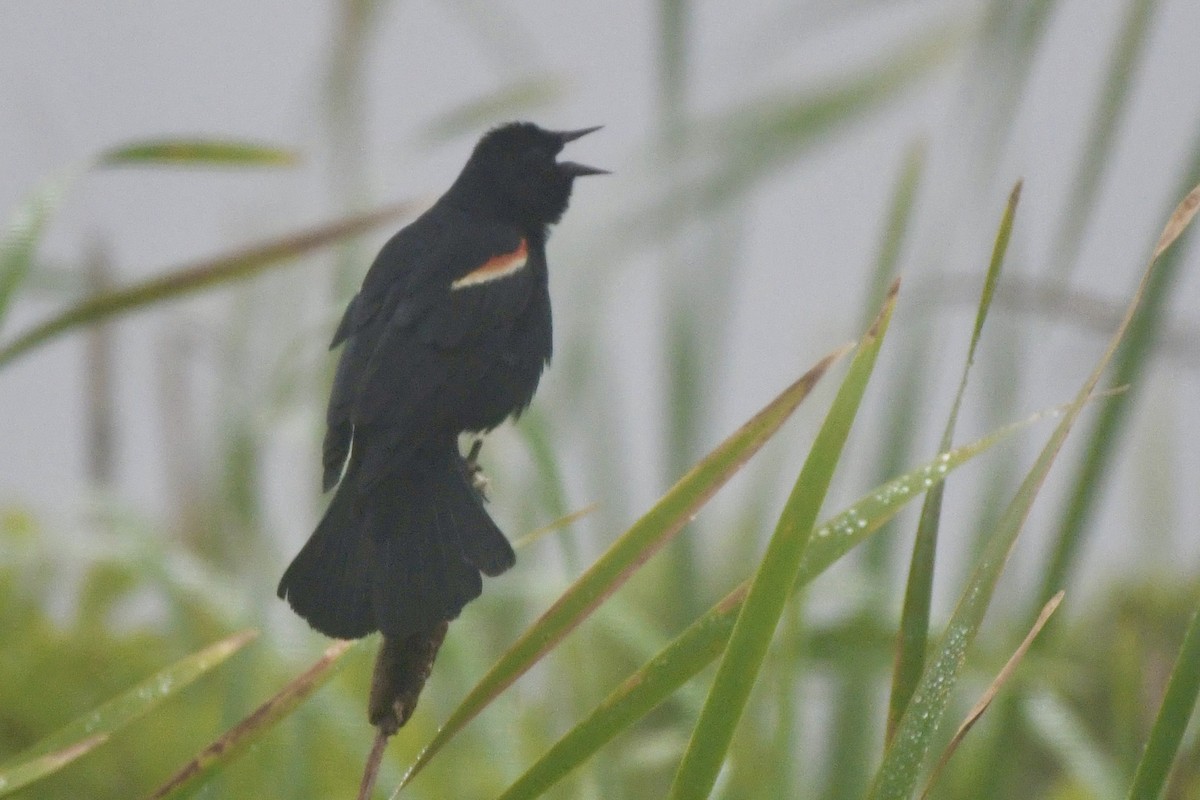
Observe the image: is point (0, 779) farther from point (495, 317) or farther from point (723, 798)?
point (723, 798)

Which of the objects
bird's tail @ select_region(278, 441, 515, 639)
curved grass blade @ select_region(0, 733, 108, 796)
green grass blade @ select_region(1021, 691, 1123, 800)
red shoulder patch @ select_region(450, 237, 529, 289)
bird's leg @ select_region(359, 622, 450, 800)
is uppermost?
red shoulder patch @ select_region(450, 237, 529, 289)

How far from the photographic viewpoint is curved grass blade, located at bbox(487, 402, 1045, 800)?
0.59 m

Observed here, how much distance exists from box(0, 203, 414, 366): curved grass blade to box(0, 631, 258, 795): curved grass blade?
24cm

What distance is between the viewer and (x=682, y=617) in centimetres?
118

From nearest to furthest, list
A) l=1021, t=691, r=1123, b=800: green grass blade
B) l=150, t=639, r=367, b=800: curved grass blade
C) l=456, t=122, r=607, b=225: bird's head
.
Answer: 1. l=150, t=639, r=367, b=800: curved grass blade
2. l=456, t=122, r=607, b=225: bird's head
3. l=1021, t=691, r=1123, b=800: green grass blade

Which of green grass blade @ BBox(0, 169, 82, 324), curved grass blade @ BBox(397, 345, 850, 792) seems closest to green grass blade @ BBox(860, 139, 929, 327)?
curved grass blade @ BBox(397, 345, 850, 792)

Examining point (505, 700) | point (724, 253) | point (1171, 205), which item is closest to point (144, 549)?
point (505, 700)

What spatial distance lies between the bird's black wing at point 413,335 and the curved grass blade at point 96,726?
0.47 ft

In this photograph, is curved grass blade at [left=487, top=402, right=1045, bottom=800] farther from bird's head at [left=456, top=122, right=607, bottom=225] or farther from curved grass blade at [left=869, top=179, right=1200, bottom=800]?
bird's head at [left=456, top=122, right=607, bottom=225]

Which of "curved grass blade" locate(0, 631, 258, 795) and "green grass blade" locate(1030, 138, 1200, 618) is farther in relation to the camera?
"green grass blade" locate(1030, 138, 1200, 618)

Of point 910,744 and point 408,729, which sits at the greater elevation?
point 910,744

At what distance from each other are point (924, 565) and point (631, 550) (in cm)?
14

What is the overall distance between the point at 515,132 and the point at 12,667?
933 millimetres

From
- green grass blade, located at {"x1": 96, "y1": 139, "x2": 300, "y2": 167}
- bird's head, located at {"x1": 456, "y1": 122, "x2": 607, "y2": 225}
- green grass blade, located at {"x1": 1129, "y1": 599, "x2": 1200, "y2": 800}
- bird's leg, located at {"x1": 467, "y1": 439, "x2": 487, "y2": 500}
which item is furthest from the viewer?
bird's head, located at {"x1": 456, "y1": 122, "x2": 607, "y2": 225}
